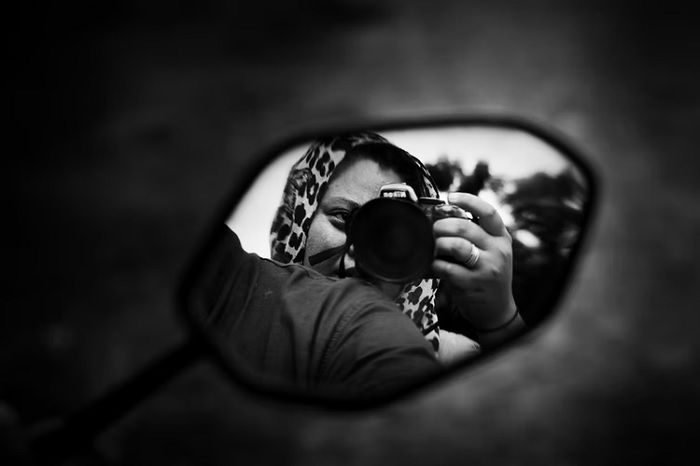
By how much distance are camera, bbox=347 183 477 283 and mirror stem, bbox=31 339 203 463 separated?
0.13m

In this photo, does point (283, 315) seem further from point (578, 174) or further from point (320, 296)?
point (578, 174)

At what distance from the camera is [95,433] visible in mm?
355

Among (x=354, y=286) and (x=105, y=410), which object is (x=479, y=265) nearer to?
(x=354, y=286)

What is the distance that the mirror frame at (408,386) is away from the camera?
40 cm

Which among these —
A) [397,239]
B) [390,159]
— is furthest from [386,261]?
[390,159]

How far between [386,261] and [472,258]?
7cm

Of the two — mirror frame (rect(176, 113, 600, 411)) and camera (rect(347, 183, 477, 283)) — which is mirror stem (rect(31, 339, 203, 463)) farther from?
camera (rect(347, 183, 477, 283))

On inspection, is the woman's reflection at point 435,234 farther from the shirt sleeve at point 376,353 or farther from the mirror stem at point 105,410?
the mirror stem at point 105,410

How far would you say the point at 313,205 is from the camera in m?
0.51

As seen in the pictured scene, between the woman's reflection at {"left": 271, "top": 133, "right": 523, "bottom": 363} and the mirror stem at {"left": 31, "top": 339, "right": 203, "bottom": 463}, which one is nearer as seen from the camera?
the mirror stem at {"left": 31, "top": 339, "right": 203, "bottom": 463}

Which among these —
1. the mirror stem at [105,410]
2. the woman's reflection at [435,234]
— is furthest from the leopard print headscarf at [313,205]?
the mirror stem at [105,410]

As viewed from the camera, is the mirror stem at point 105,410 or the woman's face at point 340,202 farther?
the woman's face at point 340,202

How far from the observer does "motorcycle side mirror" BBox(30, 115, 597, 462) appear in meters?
0.44

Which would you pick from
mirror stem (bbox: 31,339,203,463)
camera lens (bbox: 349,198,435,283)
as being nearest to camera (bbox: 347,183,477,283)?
camera lens (bbox: 349,198,435,283)
